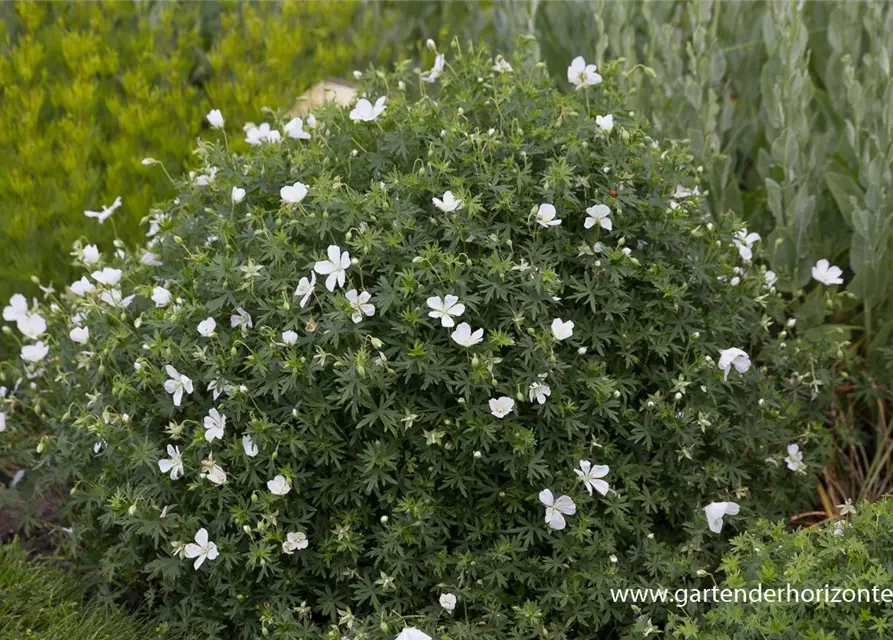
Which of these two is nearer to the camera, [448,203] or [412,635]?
[412,635]

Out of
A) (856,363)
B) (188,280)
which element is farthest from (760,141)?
(188,280)

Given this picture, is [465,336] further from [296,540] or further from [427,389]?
[296,540]

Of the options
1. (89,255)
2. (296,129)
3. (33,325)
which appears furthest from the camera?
(33,325)

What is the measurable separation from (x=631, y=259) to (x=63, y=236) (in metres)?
2.31

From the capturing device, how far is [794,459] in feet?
10.7

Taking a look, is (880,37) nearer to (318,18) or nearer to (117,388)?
(318,18)

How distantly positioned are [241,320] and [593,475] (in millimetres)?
1024

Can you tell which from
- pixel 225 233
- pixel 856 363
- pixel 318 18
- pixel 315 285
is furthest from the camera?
pixel 318 18

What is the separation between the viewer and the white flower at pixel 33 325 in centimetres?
342

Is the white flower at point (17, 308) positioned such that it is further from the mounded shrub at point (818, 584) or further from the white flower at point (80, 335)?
the mounded shrub at point (818, 584)

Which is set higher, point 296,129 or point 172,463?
point 296,129

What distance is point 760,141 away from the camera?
4.52 meters

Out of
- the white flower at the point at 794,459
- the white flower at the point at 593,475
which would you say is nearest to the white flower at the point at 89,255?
the white flower at the point at 593,475

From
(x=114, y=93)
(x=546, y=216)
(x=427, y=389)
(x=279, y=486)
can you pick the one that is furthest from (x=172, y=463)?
(x=114, y=93)
